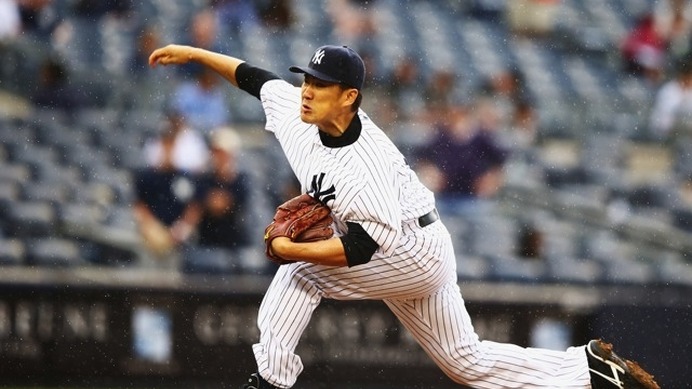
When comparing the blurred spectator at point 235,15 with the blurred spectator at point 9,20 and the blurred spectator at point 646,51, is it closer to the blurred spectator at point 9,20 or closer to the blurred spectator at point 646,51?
the blurred spectator at point 9,20

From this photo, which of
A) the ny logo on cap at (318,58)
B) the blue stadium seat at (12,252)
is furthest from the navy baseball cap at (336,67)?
the blue stadium seat at (12,252)

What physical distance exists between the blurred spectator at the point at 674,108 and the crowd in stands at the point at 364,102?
1 centimetres

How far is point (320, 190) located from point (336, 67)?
429 millimetres

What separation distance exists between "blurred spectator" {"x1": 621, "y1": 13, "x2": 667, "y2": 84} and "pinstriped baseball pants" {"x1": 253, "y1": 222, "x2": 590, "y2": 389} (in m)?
6.39

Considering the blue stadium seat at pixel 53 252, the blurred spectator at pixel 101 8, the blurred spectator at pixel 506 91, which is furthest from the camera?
the blurred spectator at pixel 101 8

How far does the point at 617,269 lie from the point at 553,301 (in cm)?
145

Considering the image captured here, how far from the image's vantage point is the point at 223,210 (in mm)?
8070

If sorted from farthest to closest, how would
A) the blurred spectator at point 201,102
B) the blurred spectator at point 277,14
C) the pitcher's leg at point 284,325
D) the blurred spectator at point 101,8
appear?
the blurred spectator at point 277,14
the blurred spectator at point 101,8
the blurred spectator at point 201,102
the pitcher's leg at point 284,325

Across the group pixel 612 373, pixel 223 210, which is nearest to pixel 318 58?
pixel 612 373

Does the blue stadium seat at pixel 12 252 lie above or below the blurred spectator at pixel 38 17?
below

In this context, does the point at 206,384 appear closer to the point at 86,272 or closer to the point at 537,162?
the point at 86,272

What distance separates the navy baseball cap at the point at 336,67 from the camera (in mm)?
4309

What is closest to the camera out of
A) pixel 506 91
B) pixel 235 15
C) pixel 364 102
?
pixel 364 102

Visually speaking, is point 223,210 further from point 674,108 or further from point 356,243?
point 674,108
